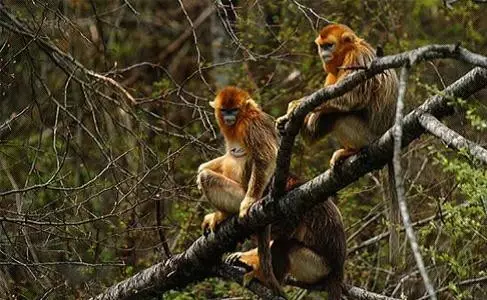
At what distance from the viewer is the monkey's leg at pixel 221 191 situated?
646 cm

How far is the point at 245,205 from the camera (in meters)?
6.10

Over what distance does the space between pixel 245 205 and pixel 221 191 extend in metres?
0.45

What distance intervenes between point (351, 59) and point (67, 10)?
5.03 metres

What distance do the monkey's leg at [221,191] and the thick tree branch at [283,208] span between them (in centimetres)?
31

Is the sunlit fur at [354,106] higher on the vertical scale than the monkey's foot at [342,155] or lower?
higher

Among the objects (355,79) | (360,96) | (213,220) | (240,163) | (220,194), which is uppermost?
(355,79)

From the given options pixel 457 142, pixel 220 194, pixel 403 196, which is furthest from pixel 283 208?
pixel 403 196

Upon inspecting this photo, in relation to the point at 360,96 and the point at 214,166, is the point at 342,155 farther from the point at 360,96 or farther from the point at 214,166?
the point at 214,166

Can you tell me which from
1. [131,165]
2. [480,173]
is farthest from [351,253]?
[480,173]

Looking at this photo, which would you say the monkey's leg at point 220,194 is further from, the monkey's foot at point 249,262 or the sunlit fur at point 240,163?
the monkey's foot at point 249,262

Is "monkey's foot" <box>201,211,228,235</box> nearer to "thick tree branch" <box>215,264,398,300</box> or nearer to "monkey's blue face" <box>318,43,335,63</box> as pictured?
"thick tree branch" <box>215,264,398,300</box>

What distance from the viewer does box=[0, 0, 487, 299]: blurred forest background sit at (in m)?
6.10

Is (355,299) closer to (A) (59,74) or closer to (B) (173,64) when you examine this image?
(A) (59,74)

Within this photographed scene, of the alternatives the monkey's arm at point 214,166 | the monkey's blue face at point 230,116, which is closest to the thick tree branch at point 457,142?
the monkey's blue face at point 230,116
